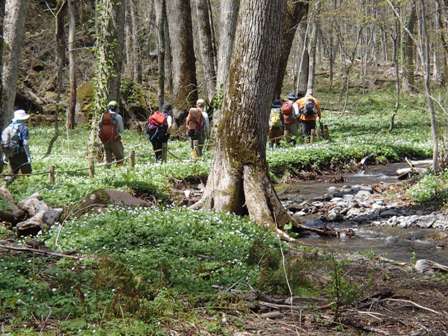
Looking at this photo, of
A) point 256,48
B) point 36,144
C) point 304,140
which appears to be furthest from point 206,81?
point 256,48

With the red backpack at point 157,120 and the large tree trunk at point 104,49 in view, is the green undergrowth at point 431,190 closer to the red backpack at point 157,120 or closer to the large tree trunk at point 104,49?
the red backpack at point 157,120

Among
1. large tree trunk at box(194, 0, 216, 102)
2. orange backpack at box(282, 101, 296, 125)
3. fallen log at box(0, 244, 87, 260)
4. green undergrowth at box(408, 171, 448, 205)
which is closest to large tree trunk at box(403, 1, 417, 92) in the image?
large tree trunk at box(194, 0, 216, 102)

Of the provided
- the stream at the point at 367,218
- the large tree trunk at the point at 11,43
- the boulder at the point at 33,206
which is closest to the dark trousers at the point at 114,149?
the large tree trunk at the point at 11,43

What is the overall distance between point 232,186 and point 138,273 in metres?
3.96

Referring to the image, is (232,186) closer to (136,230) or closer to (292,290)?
(136,230)

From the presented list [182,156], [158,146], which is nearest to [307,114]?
[182,156]

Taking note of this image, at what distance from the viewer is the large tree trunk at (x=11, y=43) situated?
50.8 feet

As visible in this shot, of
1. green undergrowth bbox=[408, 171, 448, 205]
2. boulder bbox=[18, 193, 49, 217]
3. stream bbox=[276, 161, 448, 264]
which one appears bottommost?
stream bbox=[276, 161, 448, 264]

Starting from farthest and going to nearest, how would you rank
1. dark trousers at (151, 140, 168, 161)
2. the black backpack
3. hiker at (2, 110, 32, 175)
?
the black backpack, dark trousers at (151, 140, 168, 161), hiker at (2, 110, 32, 175)

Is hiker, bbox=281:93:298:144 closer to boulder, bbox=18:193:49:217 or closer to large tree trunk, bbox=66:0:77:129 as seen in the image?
large tree trunk, bbox=66:0:77:129

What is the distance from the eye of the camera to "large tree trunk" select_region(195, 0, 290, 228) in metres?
9.91

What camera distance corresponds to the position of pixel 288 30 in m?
23.2

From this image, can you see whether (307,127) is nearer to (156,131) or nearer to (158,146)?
(158,146)

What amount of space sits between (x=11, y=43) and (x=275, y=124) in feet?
29.4
